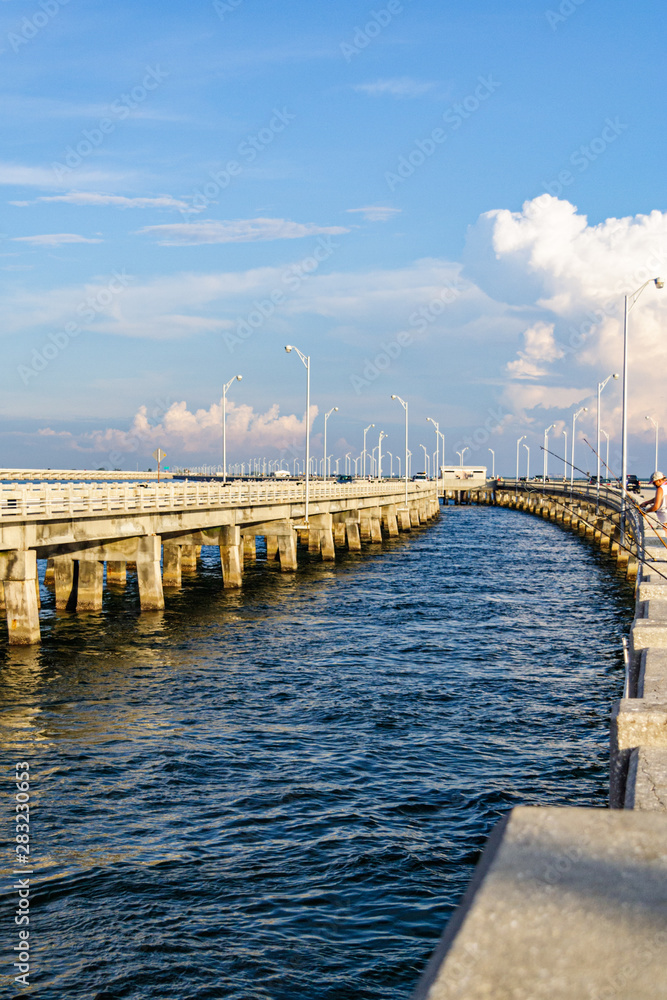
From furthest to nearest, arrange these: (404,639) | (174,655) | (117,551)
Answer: (117,551)
(404,639)
(174,655)

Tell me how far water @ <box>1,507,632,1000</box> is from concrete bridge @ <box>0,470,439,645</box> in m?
1.67

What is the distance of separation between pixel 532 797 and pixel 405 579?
31628 millimetres

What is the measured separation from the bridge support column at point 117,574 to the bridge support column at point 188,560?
19.3 feet

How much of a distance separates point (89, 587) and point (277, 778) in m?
20.0

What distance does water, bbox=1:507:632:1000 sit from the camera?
882 cm

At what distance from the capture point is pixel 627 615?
32.4 meters

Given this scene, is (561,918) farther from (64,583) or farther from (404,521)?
(404,521)

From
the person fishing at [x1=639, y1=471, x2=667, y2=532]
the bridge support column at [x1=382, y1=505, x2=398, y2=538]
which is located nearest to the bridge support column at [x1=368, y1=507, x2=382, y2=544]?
the bridge support column at [x1=382, y1=505, x2=398, y2=538]

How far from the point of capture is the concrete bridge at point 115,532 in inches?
954

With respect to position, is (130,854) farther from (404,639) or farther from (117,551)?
(117,551)

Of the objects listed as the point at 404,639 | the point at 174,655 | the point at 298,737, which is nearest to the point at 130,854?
the point at 298,737

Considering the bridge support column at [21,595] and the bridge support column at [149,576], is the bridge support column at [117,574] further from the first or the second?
the bridge support column at [21,595]

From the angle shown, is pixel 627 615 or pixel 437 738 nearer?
pixel 437 738

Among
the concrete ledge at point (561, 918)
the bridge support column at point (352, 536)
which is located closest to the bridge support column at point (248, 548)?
the bridge support column at point (352, 536)
